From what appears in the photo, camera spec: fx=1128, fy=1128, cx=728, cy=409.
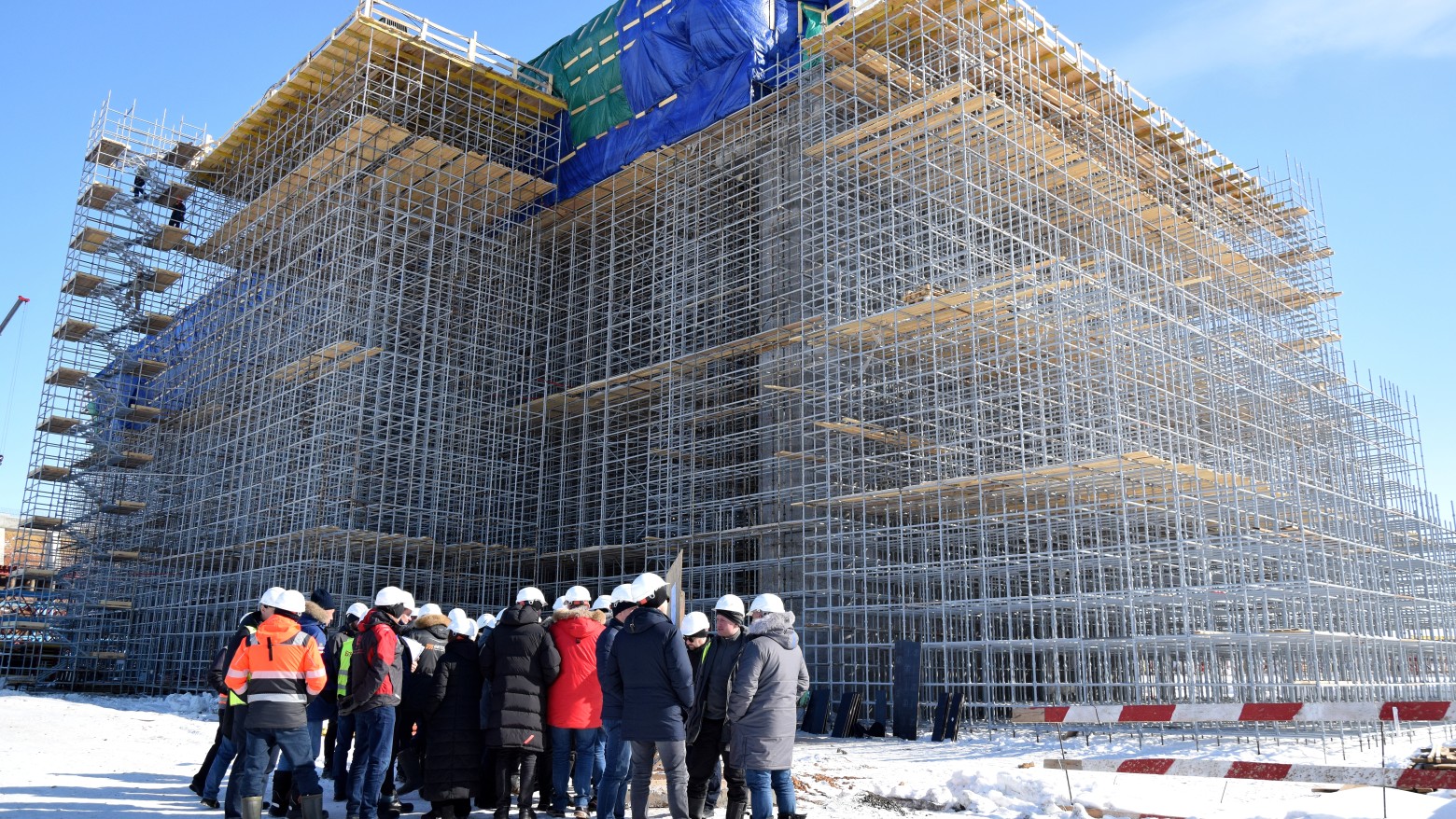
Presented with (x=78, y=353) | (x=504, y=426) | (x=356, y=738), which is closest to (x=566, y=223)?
(x=504, y=426)

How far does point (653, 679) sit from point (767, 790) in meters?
1.01

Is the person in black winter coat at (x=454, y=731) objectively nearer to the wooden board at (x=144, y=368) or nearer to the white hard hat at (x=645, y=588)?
the white hard hat at (x=645, y=588)

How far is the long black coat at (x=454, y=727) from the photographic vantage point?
25.8 ft

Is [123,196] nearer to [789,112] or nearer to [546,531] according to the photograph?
[546,531]

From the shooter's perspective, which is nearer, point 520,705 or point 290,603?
point 290,603

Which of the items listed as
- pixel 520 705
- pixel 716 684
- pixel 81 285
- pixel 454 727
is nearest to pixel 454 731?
pixel 454 727

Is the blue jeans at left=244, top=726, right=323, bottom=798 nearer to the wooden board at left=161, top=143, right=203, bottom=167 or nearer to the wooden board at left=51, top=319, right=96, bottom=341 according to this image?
the wooden board at left=161, top=143, right=203, bottom=167

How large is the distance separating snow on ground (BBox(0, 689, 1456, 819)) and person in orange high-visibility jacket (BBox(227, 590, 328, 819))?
1354 millimetres

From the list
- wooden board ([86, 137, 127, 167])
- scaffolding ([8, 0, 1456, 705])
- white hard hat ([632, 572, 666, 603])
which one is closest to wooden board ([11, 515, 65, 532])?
scaffolding ([8, 0, 1456, 705])

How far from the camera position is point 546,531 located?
25.8 meters

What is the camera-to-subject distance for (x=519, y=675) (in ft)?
25.9

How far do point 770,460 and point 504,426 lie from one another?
25.6 feet

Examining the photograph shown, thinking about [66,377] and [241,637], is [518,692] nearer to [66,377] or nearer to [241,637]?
[241,637]

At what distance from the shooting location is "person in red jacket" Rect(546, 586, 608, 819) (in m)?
8.07
